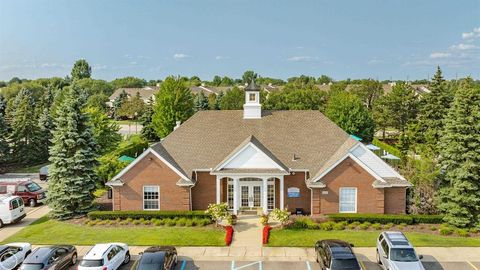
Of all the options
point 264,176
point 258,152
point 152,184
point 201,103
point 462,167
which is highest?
point 201,103

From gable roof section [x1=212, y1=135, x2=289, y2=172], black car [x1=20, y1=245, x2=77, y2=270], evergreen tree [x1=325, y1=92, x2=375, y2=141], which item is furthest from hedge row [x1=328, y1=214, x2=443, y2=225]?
evergreen tree [x1=325, y1=92, x2=375, y2=141]

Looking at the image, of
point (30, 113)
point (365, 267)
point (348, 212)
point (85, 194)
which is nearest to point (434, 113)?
point (348, 212)

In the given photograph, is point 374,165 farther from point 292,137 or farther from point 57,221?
point 57,221

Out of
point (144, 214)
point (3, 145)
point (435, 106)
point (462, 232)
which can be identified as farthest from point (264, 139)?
point (3, 145)

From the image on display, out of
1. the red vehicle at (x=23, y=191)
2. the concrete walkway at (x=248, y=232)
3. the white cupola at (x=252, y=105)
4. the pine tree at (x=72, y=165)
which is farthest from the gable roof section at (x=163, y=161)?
the red vehicle at (x=23, y=191)

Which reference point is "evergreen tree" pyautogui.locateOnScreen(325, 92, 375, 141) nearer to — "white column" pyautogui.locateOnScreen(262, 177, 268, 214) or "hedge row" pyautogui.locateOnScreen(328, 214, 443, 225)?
"hedge row" pyautogui.locateOnScreen(328, 214, 443, 225)

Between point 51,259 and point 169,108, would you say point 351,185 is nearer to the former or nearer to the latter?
point 51,259
